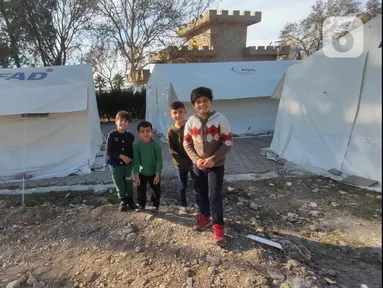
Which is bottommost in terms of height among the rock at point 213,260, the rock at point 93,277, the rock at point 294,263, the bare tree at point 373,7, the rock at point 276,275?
the rock at point 93,277

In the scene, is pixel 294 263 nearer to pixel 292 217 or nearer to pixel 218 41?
pixel 292 217

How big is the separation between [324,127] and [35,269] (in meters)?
5.63

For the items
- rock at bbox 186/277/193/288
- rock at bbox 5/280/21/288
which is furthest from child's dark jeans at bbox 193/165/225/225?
rock at bbox 5/280/21/288

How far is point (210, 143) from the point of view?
102 inches

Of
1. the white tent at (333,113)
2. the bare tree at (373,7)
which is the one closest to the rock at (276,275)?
the bare tree at (373,7)

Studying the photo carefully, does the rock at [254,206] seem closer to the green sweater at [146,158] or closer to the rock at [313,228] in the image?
the rock at [313,228]

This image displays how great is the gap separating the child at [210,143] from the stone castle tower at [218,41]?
17.0 m

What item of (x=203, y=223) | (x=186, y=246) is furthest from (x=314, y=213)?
(x=186, y=246)

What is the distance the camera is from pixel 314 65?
6.00m

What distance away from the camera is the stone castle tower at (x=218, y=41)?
1900 cm

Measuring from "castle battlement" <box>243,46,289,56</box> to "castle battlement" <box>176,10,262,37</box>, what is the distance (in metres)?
2.05

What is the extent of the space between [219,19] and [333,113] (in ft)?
57.3

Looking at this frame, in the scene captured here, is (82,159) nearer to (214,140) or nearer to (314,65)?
(214,140)

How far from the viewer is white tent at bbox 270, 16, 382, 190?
4.73 m
